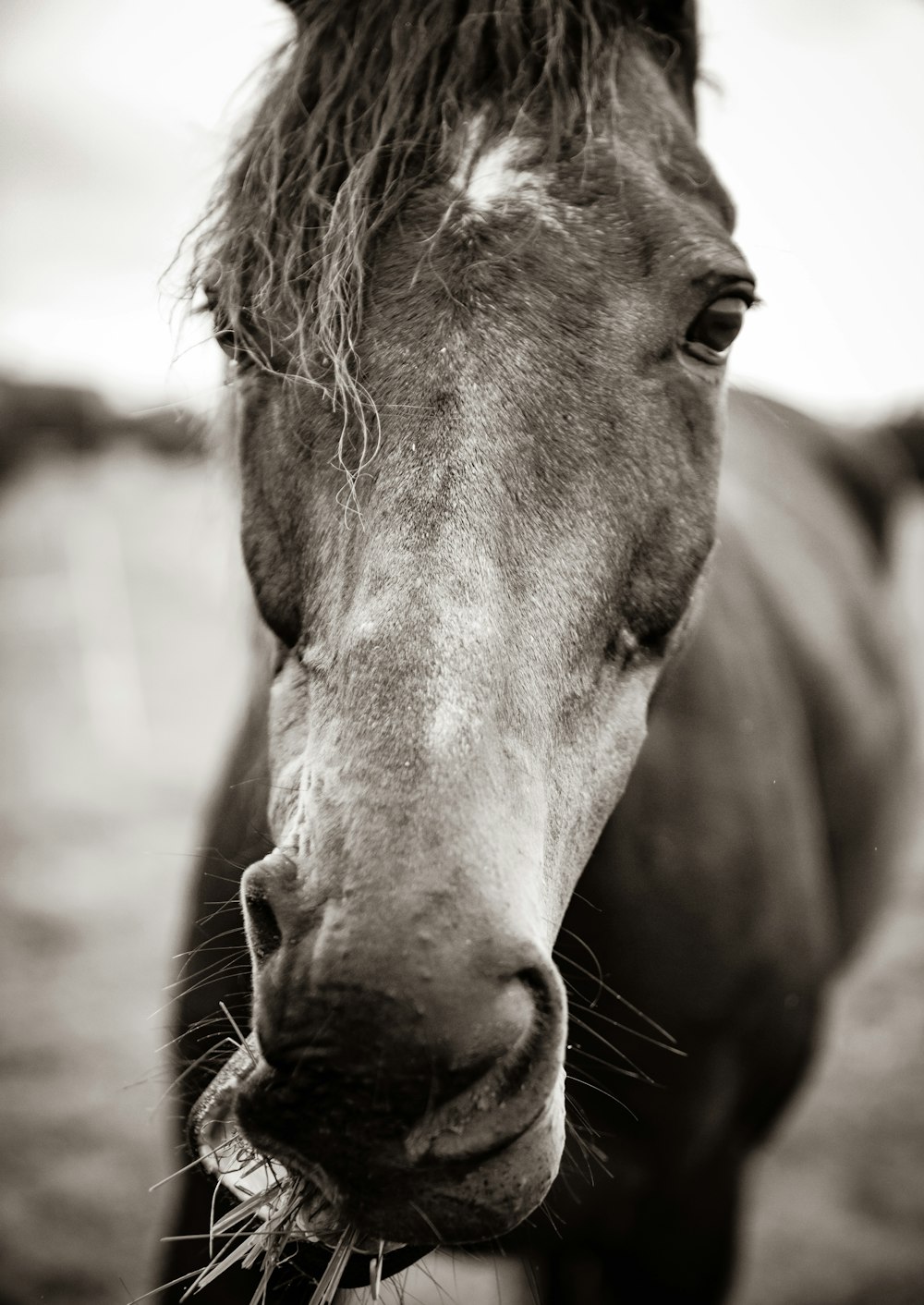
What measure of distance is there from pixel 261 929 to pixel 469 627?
0.39 m

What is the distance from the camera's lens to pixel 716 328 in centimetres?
154

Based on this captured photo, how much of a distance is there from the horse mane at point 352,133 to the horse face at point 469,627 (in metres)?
0.05

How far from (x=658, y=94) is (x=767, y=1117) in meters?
2.36

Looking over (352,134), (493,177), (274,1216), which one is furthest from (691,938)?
(352,134)

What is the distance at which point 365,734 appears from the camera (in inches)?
42.8

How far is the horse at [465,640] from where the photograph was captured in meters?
1.01

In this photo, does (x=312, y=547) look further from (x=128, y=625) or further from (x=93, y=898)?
(x=128, y=625)

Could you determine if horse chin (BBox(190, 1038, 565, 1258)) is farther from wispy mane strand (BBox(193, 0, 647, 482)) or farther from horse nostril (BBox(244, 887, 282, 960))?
wispy mane strand (BBox(193, 0, 647, 482))

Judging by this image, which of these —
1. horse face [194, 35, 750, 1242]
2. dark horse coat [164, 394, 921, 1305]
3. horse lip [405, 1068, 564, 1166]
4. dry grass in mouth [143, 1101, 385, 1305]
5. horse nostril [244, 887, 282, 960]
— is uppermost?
horse face [194, 35, 750, 1242]

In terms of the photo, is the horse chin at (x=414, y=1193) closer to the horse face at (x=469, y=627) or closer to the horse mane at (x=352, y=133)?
the horse face at (x=469, y=627)

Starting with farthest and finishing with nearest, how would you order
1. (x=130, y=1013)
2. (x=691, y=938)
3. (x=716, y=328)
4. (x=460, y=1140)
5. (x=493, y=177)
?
(x=130, y=1013) → (x=691, y=938) → (x=716, y=328) → (x=493, y=177) → (x=460, y=1140)

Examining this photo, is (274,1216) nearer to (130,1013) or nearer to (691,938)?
(691,938)

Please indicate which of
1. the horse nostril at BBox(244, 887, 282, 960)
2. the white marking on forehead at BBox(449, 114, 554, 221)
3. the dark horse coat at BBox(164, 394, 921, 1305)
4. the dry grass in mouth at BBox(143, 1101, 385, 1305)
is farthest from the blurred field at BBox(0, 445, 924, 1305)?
the white marking on forehead at BBox(449, 114, 554, 221)

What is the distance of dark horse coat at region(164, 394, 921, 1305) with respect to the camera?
2098 millimetres
